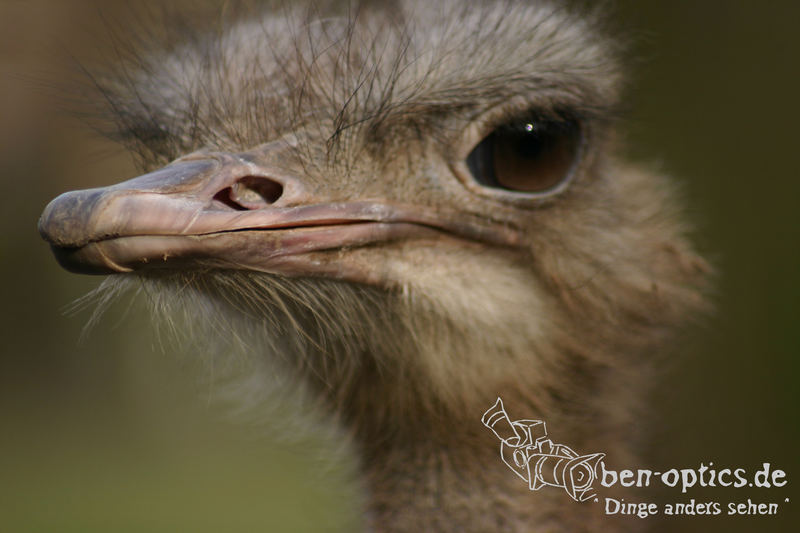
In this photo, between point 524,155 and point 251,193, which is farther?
point 524,155

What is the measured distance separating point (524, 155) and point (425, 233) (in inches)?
10.1

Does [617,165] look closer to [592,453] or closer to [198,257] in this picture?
[592,453]

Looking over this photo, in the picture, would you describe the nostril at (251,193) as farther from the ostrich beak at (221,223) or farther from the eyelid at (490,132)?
the eyelid at (490,132)

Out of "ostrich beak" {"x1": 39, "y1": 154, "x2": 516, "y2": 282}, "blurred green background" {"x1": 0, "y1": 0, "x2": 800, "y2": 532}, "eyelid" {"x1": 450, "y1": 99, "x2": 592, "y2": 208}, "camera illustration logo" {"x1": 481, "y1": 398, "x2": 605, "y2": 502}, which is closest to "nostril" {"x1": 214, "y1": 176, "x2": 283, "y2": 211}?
"ostrich beak" {"x1": 39, "y1": 154, "x2": 516, "y2": 282}

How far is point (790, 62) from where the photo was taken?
445cm

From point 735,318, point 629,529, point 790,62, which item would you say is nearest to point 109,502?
point 735,318

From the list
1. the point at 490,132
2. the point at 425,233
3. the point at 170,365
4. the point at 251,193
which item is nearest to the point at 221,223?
the point at 251,193

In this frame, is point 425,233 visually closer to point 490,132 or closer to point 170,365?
point 490,132

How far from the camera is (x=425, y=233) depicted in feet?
5.61

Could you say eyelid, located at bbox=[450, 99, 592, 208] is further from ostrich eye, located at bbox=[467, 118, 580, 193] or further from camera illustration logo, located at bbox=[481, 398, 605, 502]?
camera illustration logo, located at bbox=[481, 398, 605, 502]

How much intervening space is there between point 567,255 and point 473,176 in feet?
0.95

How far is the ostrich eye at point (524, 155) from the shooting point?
5.79 ft

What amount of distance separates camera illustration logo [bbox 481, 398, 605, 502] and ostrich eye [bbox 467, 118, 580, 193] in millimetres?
452

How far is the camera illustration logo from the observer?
6.18 ft
